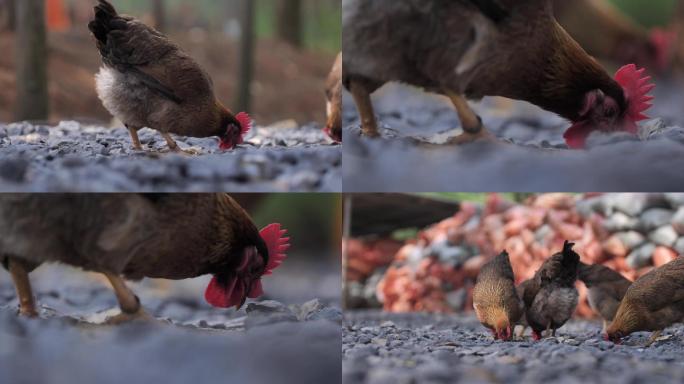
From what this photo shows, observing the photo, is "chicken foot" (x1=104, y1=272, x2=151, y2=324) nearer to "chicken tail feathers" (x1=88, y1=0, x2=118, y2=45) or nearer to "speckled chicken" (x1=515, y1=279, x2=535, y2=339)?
"chicken tail feathers" (x1=88, y1=0, x2=118, y2=45)

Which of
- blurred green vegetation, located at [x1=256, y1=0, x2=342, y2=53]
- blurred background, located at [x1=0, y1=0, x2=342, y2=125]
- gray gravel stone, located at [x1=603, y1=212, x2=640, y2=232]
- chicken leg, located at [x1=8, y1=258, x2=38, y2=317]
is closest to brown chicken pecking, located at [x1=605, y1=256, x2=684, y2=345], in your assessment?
gray gravel stone, located at [x1=603, y1=212, x2=640, y2=232]

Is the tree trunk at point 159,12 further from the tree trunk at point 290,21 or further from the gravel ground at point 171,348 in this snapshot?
the gravel ground at point 171,348

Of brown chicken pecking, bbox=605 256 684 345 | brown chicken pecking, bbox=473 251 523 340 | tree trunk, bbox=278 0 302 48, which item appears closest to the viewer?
brown chicken pecking, bbox=605 256 684 345

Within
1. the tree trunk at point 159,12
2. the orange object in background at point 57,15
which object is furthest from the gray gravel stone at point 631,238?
the orange object in background at point 57,15

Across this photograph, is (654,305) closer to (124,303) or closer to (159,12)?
(124,303)

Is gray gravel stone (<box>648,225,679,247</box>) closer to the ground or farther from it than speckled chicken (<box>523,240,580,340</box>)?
farther from it

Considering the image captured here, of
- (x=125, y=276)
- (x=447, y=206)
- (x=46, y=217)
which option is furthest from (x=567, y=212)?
(x=46, y=217)
